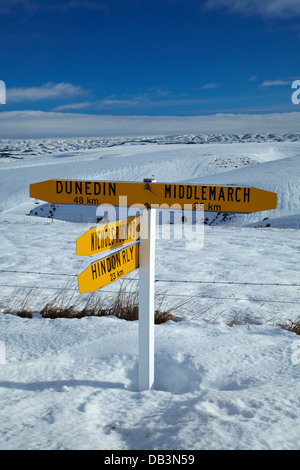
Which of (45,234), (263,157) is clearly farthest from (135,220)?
(263,157)

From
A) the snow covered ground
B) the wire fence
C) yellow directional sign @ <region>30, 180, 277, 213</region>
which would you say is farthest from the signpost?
the wire fence

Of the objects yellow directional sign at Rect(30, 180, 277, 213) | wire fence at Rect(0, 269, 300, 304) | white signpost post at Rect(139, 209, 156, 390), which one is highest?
yellow directional sign at Rect(30, 180, 277, 213)

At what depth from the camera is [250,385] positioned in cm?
258

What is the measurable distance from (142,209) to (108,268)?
1.42ft

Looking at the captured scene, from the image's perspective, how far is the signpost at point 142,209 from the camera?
7.48ft

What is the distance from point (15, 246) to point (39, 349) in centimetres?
500

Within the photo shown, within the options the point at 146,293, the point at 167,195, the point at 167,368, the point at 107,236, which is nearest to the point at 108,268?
the point at 107,236

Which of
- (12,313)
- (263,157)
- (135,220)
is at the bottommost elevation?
(12,313)

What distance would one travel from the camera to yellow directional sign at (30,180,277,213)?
2.28 m

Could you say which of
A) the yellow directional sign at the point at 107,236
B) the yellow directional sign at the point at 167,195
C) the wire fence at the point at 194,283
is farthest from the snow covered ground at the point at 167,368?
the yellow directional sign at the point at 167,195

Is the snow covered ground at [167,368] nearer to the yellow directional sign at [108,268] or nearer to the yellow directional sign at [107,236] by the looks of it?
the yellow directional sign at [108,268]

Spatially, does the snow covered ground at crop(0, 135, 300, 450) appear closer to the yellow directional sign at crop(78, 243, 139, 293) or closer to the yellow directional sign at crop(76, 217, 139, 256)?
the yellow directional sign at crop(78, 243, 139, 293)

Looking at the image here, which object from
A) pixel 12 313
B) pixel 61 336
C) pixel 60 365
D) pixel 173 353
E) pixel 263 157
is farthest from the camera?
pixel 263 157
